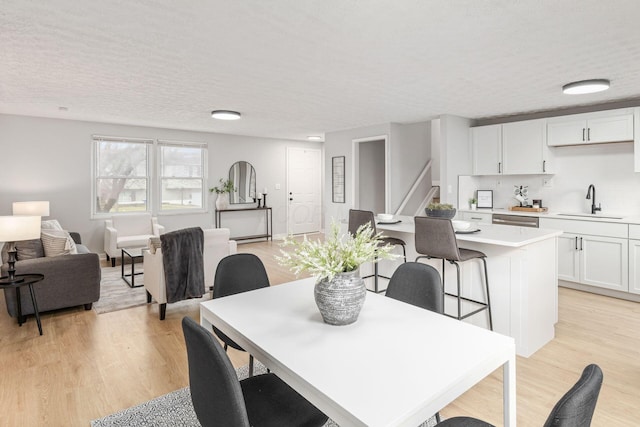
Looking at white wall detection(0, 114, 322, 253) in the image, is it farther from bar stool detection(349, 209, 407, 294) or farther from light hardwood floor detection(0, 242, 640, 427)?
bar stool detection(349, 209, 407, 294)

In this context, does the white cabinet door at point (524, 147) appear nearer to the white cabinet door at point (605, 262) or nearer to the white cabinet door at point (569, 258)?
the white cabinet door at point (569, 258)

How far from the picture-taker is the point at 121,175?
6.69m

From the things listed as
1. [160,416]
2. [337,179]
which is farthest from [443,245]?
[337,179]

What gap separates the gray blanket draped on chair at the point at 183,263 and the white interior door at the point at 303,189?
16.7 ft

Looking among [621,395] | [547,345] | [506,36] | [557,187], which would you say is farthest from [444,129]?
[621,395]

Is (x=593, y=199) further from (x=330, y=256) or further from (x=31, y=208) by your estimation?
(x=31, y=208)

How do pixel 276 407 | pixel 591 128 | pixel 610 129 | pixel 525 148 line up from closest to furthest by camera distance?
pixel 276 407 < pixel 610 129 < pixel 591 128 < pixel 525 148

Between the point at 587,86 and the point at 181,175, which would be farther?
the point at 181,175

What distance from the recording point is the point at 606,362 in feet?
9.04

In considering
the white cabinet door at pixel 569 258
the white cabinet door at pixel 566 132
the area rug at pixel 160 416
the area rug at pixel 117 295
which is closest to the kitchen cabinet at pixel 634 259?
the white cabinet door at pixel 569 258

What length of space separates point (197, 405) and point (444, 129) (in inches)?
204

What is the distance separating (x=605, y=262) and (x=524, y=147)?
180 cm

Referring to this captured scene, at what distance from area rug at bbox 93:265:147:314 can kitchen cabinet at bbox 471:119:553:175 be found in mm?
5068

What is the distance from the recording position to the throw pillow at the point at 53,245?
12.6ft
